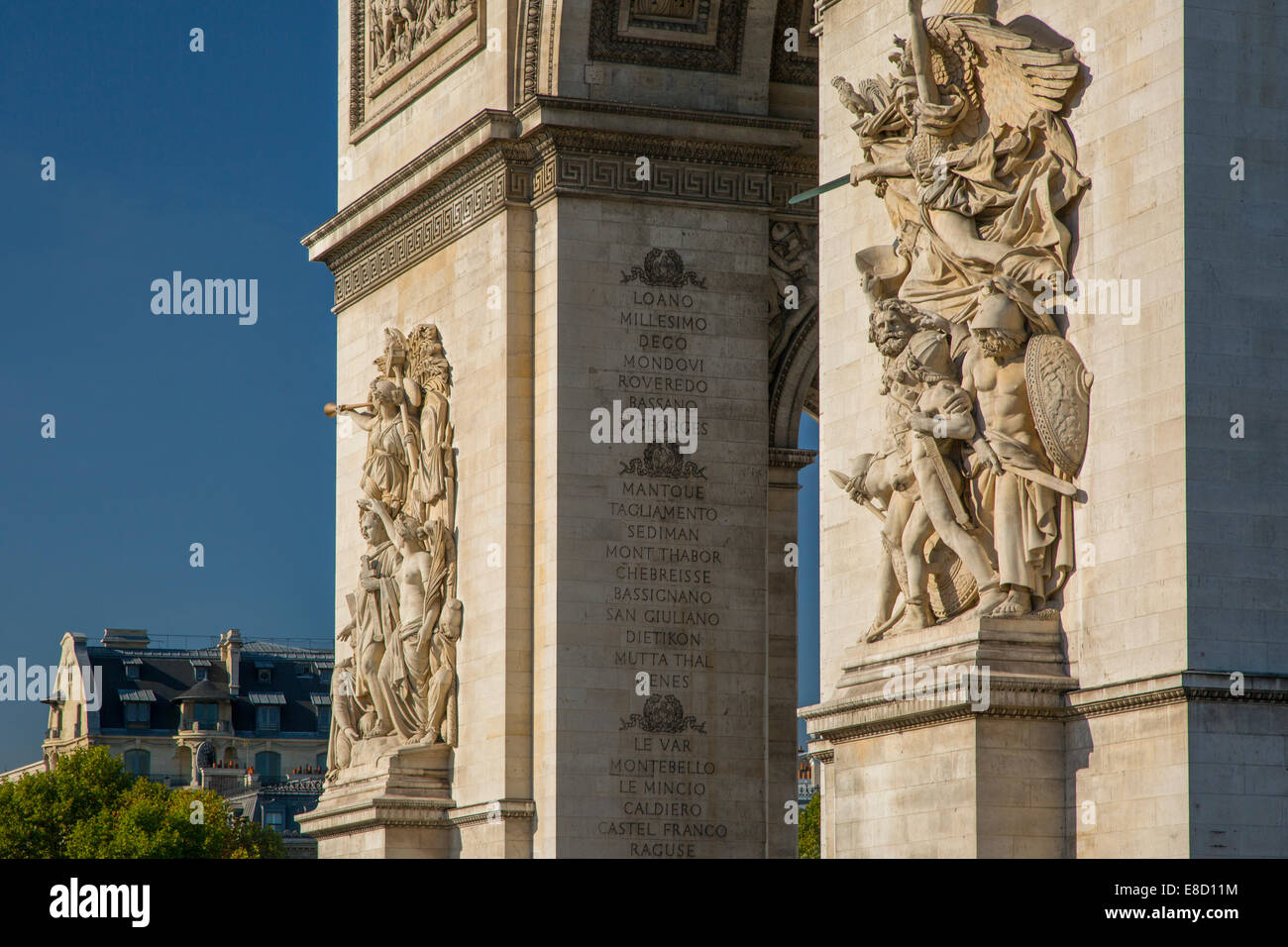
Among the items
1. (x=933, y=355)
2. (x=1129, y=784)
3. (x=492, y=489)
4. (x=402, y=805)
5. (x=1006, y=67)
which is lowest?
(x=402, y=805)

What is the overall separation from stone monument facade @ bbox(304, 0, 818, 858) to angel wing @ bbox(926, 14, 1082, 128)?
9151 mm

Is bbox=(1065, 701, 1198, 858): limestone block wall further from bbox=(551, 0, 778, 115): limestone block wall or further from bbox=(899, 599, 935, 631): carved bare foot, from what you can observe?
bbox=(551, 0, 778, 115): limestone block wall

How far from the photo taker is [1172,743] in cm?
2059

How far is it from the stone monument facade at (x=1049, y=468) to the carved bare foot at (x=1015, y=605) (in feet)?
0.08

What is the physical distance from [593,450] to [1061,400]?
10.7 meters

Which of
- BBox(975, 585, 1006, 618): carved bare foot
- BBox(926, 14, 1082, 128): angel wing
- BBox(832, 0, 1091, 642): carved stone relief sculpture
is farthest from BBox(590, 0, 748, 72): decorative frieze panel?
BBox(975, 585, 1006, 618): carved bare foot

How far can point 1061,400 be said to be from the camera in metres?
22.0

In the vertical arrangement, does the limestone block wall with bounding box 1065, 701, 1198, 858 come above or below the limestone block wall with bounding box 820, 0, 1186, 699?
below

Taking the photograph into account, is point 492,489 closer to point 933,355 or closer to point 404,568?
point 404,568

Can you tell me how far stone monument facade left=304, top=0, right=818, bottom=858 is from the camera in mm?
31406

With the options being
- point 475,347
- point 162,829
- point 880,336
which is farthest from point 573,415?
point 162,829

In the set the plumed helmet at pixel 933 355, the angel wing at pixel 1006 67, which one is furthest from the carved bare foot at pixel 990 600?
the angel wing at pixel 1006 67

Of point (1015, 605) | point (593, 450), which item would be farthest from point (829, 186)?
point (593, 450)

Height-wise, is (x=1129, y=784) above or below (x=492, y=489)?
below
